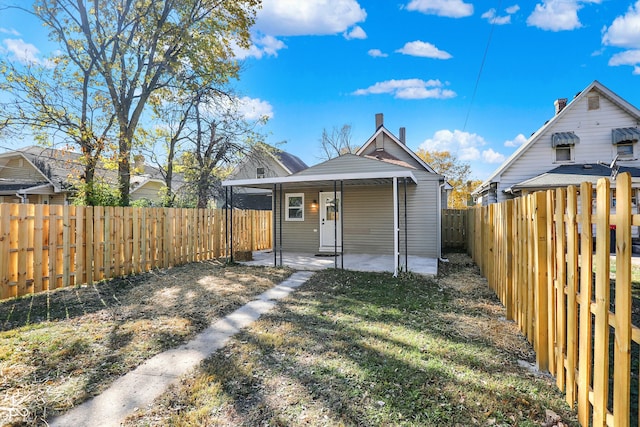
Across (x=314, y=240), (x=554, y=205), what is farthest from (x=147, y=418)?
(x=314, y=240)

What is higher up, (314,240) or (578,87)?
(578,87)

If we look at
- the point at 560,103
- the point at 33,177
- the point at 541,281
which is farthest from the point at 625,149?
the point at 33,177

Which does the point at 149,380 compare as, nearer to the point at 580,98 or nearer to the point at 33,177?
the point at 580,98

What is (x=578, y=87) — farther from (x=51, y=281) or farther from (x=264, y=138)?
(x=51, y=281)

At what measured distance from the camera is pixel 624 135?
11430 millimetres

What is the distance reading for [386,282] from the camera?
20.9ft

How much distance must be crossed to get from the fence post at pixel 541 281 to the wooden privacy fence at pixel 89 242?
7.21m

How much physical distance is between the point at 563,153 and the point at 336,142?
62.7 ft

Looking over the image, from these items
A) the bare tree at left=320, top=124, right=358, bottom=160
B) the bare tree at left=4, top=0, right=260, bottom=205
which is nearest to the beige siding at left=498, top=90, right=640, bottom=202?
the bare tree at left=4, top=0, right=260, bottom=205

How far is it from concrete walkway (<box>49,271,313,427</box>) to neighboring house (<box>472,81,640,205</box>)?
1161 centimetres

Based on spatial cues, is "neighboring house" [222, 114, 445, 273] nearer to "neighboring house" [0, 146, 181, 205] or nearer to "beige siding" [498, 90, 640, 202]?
"beige siding" [498, 90, 640, 202]

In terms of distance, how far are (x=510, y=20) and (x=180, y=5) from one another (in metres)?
10.9

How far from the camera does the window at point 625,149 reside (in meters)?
11.7

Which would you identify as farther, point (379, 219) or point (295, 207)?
point (295, 207)
